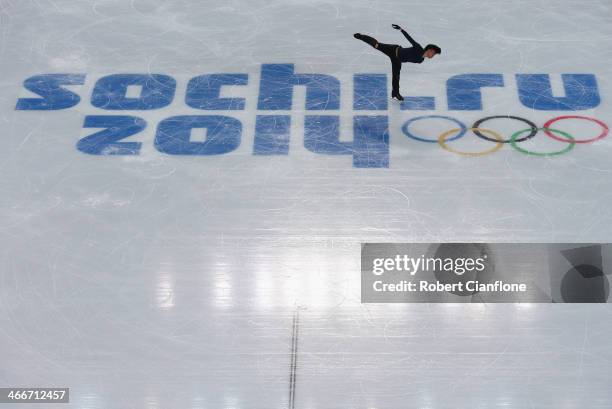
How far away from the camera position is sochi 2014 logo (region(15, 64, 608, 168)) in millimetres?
10000

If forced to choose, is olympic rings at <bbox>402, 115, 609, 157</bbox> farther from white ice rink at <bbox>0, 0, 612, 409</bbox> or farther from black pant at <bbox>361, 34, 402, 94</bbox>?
black pant at <bbox>361, 34, 402, 94</bbox>

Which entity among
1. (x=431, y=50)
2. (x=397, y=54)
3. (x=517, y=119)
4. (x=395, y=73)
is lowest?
(x=517, y=119)

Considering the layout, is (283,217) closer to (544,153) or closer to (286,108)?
(286,108)

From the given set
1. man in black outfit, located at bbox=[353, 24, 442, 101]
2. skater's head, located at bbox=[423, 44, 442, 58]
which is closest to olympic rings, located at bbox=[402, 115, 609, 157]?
man in black outfit, located at bbox=[353, 24, 442, 101]

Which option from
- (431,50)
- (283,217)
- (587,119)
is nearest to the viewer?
(283,217)

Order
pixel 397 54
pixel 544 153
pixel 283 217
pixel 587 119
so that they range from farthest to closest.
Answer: pixel 397 54, pixel 587 119, pixel 544 153, pixel 283 217

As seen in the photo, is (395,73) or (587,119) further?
(395,73)

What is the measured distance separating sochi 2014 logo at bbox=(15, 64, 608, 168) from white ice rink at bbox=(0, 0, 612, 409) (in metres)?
0.09

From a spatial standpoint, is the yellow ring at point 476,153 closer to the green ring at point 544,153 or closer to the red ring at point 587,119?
the green ring at point 544,153

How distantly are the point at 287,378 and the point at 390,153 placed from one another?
3333 millimetres

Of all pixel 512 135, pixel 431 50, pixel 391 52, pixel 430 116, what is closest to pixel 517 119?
pixel 512 135

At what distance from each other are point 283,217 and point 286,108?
1963 millimetres

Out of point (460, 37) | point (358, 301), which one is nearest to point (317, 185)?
point (358, 301)

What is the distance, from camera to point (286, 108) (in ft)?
34.7
